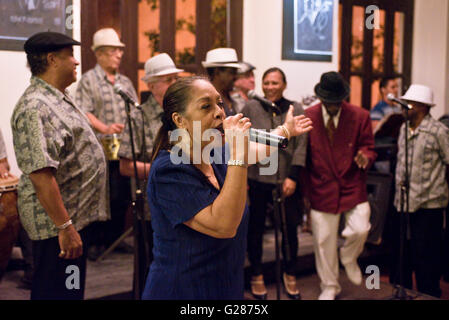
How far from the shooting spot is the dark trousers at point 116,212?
4.20 meters

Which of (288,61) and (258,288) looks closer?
(258,288)

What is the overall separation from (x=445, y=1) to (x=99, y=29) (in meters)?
4.48

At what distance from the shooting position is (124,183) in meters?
4.23

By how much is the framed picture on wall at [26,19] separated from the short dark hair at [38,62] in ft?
4.48

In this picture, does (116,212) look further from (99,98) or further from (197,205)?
(197,205)

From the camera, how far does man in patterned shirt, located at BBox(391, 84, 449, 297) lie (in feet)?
13.3

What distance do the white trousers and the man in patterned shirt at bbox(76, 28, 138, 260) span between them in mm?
1473

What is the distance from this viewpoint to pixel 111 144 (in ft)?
12.5

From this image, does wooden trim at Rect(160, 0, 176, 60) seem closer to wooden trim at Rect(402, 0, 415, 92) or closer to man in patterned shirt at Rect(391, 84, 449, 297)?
man in patterned shirt at Rect(391, 84, 449, 297)

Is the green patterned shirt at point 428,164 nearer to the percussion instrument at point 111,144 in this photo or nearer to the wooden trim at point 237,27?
the wooden trim at point 237,27

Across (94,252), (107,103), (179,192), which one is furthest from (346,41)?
(179,192)

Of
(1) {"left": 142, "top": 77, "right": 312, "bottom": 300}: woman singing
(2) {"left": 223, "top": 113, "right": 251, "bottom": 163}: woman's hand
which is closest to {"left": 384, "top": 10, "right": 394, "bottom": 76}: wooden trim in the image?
Result: (1) {"left": 142, "top": 77, "right": 312, "bottom": 300}: woman singing

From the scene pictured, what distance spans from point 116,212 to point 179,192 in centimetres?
275
